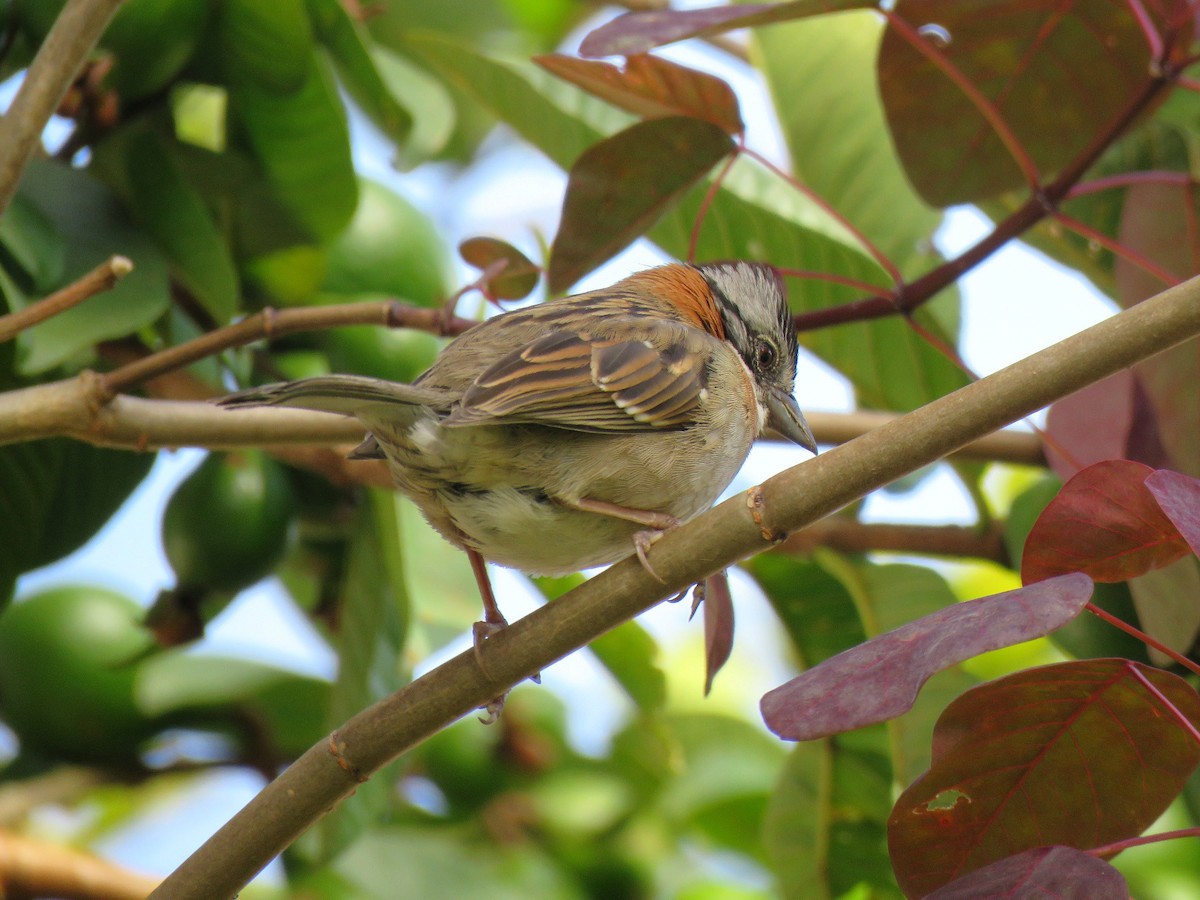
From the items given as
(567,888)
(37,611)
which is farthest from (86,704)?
(567,888)

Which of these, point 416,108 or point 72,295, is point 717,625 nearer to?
point 72,295

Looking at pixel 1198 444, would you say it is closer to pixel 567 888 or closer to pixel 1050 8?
pixel 1050 8

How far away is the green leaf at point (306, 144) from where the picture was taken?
2465 millimetres

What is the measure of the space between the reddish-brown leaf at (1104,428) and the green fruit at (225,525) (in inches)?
59.1

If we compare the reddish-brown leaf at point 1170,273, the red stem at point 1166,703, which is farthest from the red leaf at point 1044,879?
the reddish-brown leaf at point 1170,273

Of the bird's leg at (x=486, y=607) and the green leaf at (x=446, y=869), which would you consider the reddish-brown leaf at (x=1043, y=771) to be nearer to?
the bird's leg at (x=486, y=607)

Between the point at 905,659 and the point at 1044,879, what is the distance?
0.92 ft

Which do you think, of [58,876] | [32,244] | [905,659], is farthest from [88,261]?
[905,659]

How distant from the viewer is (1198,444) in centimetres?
229

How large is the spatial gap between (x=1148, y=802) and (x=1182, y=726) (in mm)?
101

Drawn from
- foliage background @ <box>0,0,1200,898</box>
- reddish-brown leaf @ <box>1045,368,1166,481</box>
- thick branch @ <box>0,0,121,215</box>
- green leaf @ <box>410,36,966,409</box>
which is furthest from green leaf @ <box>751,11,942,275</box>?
thick branch @ <box>0,0,121,215</box>

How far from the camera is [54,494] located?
238cm

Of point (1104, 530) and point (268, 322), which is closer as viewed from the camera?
point (1104, 530)

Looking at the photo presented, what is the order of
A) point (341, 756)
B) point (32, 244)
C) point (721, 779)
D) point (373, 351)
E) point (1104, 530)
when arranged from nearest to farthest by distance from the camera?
point (1104, 530)
point (341, 756)
point (32, 244)
point (373, 351)
point (721, 779)
